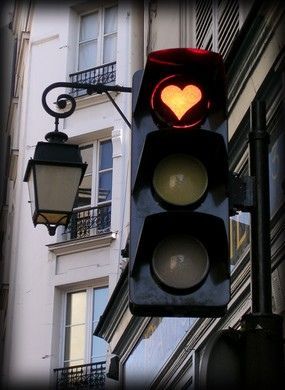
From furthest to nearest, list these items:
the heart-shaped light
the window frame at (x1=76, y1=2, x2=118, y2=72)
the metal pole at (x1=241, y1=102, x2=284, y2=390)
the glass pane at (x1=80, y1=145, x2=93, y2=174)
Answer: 1. the window frame at (x1=76, y1=2, x2=118, y2=72)
2. the glass pane at (x1=80, y1=145, x2=93, y2=174)
3. the heart-shaped light
4. the metal pole at (x1=241, y1=102, x2=284, y2=390)

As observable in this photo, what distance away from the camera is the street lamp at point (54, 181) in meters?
7.02

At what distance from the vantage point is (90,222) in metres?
18.1

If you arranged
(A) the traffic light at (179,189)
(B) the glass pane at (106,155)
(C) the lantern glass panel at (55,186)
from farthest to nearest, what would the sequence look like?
(B) the glass pane at (106,155) < (C) the lantern glass panel at (55,186) < (A) the traffic light at (179,189)

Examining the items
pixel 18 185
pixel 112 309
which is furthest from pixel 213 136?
pixel 18 185

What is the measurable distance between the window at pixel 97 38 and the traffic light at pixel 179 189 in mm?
15831

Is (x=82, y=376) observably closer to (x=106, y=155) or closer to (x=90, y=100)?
(x=106, y=155)

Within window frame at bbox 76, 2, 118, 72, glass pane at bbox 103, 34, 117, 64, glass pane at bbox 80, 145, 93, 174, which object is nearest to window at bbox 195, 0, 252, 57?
glass pane at bbox 80, 145, 93, 174

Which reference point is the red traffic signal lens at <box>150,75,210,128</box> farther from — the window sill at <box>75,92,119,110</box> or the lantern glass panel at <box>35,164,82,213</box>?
the window sill at <box>75,92,119,110</box>

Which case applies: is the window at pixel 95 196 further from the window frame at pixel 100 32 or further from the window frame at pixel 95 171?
the window frame at pixel 100 32

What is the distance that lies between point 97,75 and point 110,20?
1419 millimetres

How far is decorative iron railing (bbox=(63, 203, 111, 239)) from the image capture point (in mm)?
17844

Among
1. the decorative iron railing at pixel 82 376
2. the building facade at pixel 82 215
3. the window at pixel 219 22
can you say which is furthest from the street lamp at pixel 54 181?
the decorative iron railing at pixel 82 376

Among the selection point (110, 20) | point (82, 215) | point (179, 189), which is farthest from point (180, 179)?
point (110, 20)

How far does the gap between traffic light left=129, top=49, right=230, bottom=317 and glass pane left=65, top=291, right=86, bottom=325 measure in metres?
14.7
